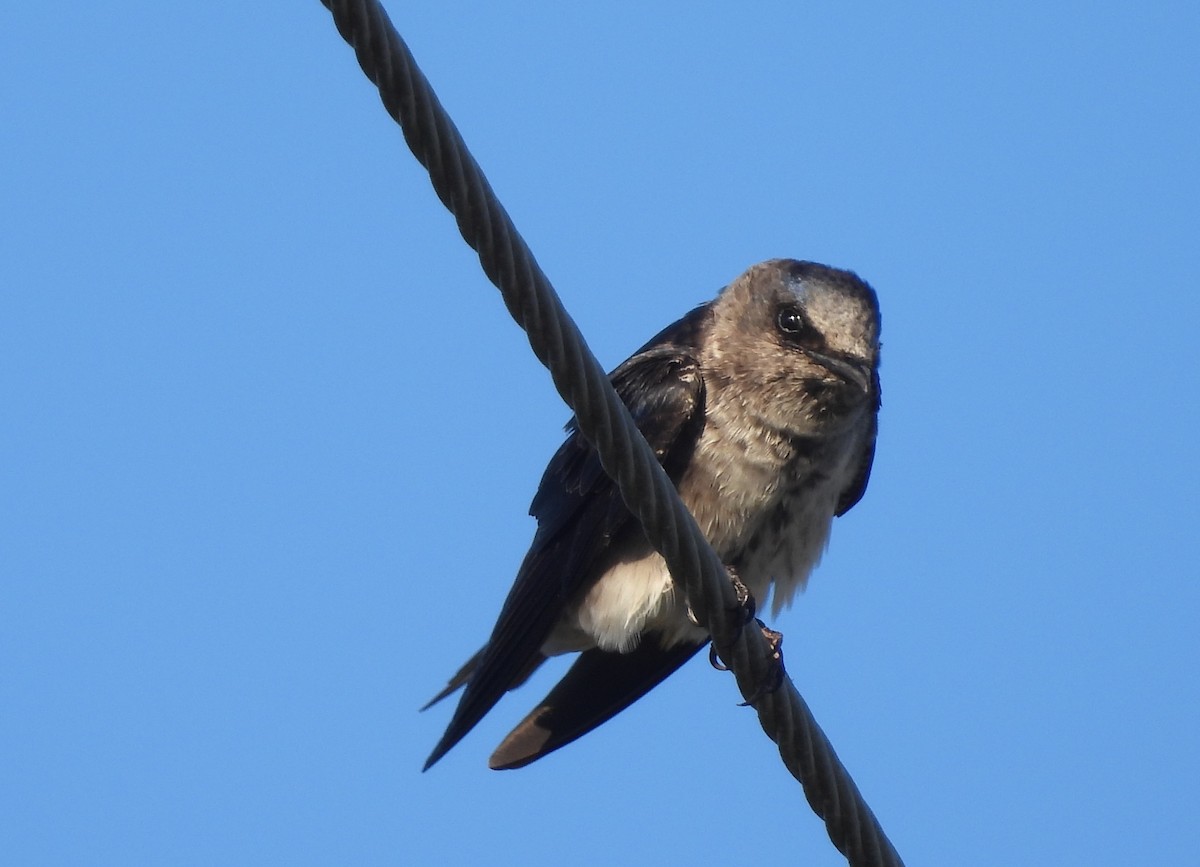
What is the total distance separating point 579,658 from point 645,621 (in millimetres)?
594

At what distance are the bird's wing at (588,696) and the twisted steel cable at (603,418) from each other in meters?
1.68

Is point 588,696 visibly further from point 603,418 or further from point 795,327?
point 603,418

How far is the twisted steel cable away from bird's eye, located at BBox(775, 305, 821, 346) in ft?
5.70

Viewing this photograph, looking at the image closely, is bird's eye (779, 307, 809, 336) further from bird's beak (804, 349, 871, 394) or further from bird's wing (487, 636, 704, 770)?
bird's wing (487, 636, 704, 770)

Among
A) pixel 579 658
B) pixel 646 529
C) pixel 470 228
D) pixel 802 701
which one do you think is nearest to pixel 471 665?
pixel 579 658

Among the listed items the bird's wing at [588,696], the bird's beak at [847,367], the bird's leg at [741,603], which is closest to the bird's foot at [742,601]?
the bird's leg at [741,603]

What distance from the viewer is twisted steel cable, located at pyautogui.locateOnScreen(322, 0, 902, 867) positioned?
290 centimetres

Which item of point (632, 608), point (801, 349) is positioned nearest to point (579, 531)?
point (632, 608)

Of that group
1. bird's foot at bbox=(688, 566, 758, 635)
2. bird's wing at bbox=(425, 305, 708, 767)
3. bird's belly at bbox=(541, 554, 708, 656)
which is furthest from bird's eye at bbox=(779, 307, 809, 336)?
bird's foot at bbox=(688, 566, 758, 635)

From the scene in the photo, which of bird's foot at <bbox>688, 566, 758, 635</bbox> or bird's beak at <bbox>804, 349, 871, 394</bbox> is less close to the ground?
bird's beak at <bbox>804, 349, 871, 394</bbox>

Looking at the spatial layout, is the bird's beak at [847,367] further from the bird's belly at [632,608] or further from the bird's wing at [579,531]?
the bird's belly at [632,608]

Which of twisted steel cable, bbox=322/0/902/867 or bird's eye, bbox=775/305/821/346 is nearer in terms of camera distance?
twisted steel cable, bbox=322/0/902/867

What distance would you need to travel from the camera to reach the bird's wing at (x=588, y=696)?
580 cm

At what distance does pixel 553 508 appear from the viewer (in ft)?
19.2
